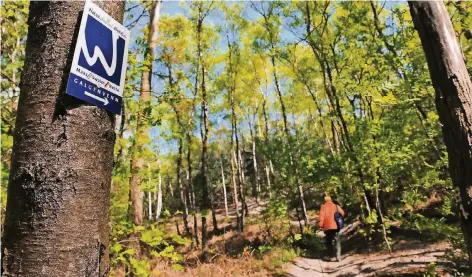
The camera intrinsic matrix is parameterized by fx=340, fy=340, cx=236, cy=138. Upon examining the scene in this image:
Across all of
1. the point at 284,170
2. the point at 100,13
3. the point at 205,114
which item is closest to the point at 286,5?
the point at 205,114

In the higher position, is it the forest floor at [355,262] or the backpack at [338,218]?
the backpack at [338,218]

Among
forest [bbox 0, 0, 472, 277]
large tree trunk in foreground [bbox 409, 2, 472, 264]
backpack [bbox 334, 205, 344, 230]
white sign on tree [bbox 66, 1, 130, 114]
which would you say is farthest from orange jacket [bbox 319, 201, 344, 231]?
white sign on tree [bbox 66, 1, 130, 114]

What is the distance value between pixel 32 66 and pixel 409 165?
8905mm

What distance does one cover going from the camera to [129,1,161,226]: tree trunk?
3.29 m

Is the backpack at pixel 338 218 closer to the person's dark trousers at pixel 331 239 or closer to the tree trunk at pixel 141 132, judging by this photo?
the person's dark trousers at pixel 331 239

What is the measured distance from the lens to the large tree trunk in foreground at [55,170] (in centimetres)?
84

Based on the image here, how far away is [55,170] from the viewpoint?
865 mm

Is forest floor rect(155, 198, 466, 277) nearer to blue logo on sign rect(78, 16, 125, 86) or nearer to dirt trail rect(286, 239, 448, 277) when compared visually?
dirt trail rect(286, 239, 448, 277)

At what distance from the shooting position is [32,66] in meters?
0.96

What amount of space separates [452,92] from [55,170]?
2598mm

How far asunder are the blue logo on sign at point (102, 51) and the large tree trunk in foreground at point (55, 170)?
4 cm

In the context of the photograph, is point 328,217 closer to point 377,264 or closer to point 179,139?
point 377,264

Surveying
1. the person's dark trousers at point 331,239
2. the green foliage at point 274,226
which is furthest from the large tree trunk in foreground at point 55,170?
the green foliage at point 274,226

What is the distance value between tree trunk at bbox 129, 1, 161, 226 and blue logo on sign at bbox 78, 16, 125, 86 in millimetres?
1567
